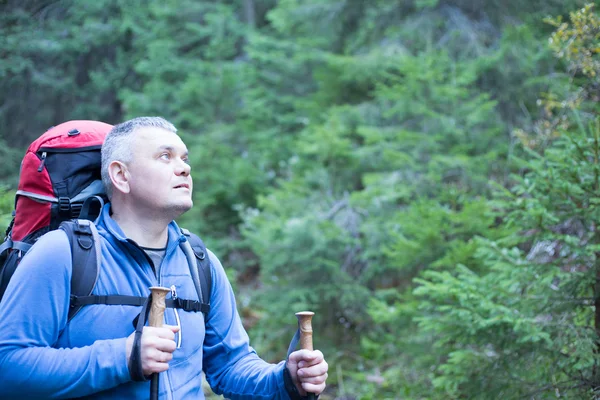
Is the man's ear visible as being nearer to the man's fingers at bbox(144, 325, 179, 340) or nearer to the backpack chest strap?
the backpack chest strap

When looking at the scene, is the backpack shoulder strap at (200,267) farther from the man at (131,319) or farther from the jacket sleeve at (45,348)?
the jacket sleeve at (45,348)

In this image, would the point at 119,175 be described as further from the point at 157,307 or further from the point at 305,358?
the point at 305,358

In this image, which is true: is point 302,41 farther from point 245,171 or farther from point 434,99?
point 434,99

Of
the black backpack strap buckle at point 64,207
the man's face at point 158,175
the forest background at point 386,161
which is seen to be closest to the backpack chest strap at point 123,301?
the man's face at point 158,175

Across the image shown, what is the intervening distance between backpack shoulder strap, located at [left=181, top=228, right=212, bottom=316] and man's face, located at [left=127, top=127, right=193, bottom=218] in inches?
8.6

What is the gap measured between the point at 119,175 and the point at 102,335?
0.74 metres

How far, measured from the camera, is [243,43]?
1745 centimetres

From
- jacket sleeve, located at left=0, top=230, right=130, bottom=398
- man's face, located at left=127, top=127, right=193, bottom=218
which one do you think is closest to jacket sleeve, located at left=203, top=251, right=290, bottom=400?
man's face, located at left=127, top=127, right=193, bottom=218

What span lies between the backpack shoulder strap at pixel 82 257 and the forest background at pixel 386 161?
2872mm

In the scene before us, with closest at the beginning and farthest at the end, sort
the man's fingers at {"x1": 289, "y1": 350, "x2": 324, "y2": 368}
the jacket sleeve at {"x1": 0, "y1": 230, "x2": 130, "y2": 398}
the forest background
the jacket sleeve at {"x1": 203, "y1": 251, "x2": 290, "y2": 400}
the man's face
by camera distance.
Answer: the jacket sleeve at {"x1": 0, "y1": 230, "x2": 130, "y2": 398} → the man's fingers at {"x1": 289, "y1": 350, "x2": 324, "y2": 368} → the man's face → the jacket sleeve at {"x1": 203, "y1": 251, "x2": 290, "y2": 400} → the forest background

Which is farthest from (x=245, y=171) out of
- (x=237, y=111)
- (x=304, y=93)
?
(x=304, y=93)

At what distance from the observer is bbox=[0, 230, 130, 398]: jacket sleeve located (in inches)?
81.7

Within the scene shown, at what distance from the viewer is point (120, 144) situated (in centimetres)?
266

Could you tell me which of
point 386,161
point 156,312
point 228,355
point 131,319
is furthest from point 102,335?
point 386,161
